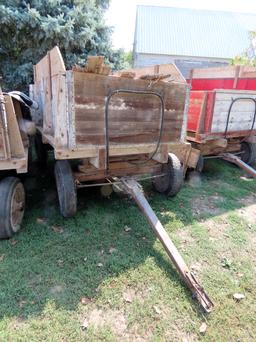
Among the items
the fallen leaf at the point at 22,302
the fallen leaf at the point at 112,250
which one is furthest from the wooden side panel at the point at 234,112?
the fallen leaf at the point at 22,302

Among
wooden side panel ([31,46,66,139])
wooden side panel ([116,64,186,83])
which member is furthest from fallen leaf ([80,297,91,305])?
wooden side panel ([116,64,186,83])

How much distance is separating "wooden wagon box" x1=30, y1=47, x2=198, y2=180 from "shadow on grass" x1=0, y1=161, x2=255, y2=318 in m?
0.64

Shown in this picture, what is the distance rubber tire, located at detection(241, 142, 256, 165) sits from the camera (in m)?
5.89

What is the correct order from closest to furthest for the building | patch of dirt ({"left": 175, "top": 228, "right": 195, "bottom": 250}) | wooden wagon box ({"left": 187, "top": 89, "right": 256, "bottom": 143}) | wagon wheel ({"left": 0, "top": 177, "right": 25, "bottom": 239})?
wagon wheel ({"left": 0, "top": 177, "right": 25, "bottom": 239}) → patch of dirt ({"left": 175, "top": 228, "right": 195, "bottom": 250}) → wooden wagon box ({"left": 187, "top": 89, "right": 256, "bottom": 143}) → the building

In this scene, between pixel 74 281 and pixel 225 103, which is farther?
pixel 225 103

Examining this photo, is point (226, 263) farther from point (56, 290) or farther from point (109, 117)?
point (109, 117)

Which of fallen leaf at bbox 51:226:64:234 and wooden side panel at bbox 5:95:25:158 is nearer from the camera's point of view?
wooden side panel at bbox 5:95:25:158

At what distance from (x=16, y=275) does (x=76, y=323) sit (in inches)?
31.7

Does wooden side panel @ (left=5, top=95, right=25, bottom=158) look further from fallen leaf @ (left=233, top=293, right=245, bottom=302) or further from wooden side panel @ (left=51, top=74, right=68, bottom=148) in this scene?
fallen leaf @ (left=233, top=293, right=245, bottom=302)

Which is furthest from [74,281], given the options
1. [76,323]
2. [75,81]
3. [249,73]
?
[249,73]

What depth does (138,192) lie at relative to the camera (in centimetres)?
322

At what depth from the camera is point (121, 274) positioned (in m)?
2.58

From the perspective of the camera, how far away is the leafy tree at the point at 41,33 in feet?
20.6

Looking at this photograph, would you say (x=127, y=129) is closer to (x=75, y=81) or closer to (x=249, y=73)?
(x=75, y=81)
